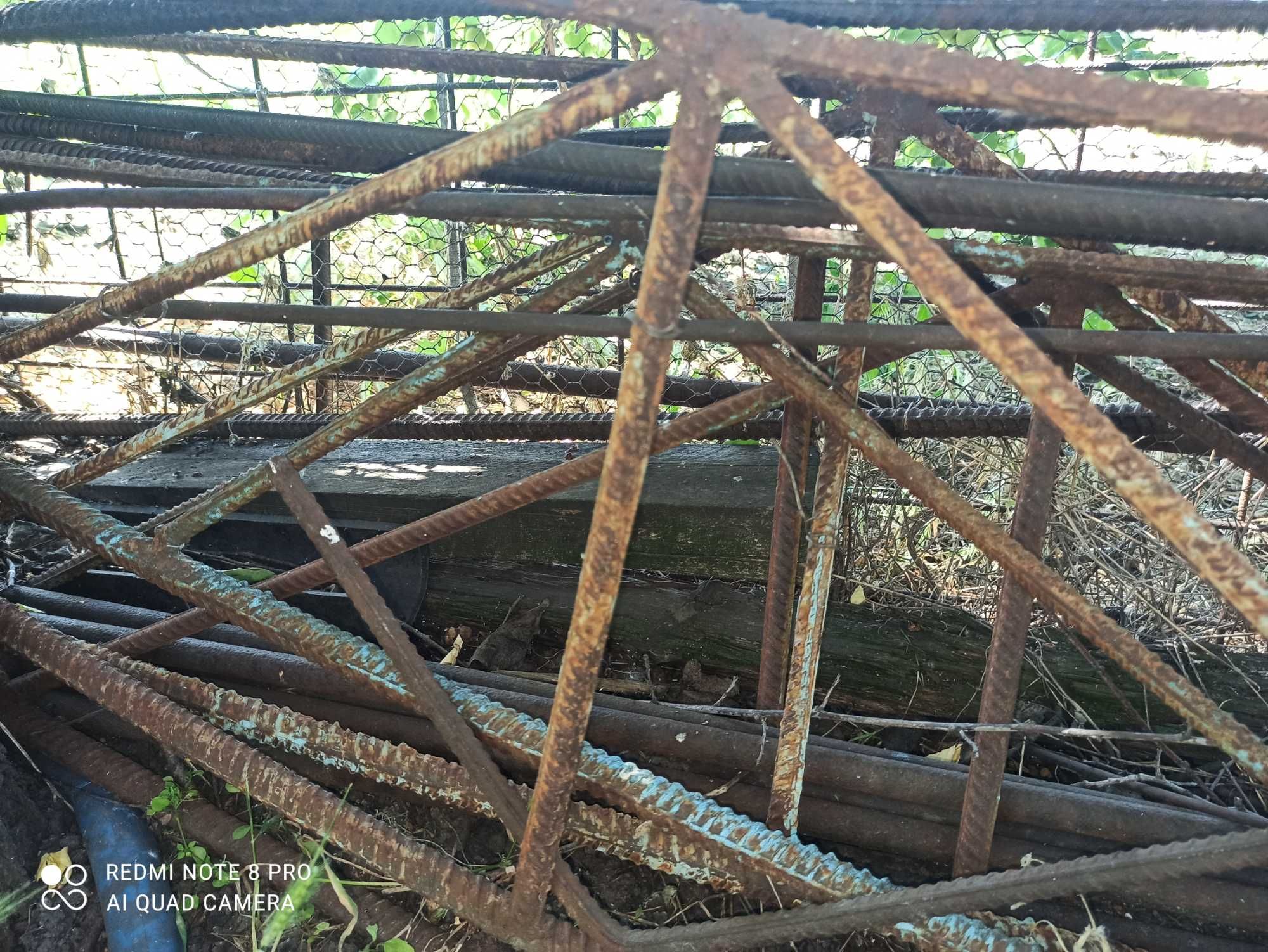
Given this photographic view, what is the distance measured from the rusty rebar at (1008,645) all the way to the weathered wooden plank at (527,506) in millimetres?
944

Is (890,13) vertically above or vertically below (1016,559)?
above

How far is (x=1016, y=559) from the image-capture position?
1.51 meters

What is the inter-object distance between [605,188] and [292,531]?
6.07 ft

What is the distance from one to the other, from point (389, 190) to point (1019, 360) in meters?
0.98

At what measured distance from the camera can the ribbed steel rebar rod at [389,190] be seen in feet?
3.68

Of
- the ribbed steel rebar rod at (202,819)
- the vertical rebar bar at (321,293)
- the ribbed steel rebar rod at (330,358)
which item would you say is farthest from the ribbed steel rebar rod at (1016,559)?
the vertical rebar bar at (321,293)

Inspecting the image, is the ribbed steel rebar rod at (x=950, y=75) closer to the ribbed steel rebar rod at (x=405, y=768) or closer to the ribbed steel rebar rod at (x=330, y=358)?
the ribbed steel rebar rod at (x=330, y=358)

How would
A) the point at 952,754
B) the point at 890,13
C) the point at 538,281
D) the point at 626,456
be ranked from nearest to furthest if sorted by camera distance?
the point at 626,456 → the point at 890,13 → the point at 952,754 → the point at 538,281

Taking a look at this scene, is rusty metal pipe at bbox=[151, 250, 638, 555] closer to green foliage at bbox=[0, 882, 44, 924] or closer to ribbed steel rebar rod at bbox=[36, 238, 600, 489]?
ribbed steel rebar rod at bbox=[36, 238, 600, 489]

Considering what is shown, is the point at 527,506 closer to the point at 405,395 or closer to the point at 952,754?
the point at 405,395

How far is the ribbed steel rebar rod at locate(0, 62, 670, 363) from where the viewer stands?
1.12m

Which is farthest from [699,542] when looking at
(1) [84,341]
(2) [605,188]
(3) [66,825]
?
(1) [84,341]

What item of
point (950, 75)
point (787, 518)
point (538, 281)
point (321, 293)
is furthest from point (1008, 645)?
point (321, 293)

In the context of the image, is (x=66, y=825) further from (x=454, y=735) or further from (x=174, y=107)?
(x=174, y=107)
